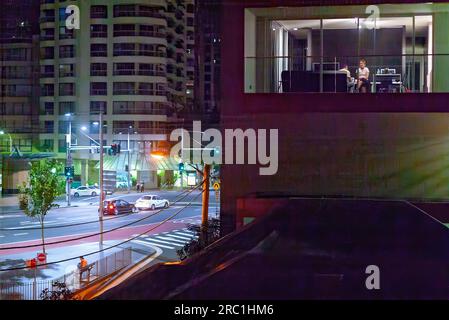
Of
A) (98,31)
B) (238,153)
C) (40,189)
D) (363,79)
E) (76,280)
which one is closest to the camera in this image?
(238,153)

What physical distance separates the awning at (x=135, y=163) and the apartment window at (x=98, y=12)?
1.94 m

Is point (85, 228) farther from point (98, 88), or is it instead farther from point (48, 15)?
point (48, 15)

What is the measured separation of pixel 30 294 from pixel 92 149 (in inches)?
98.3

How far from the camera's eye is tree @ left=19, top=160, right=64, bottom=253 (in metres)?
7.23

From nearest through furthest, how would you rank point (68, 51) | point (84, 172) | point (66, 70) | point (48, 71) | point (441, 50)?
point (441, 50) < point (68, 51) < point (66, 70) < point (48, 71) < point (84, 172)

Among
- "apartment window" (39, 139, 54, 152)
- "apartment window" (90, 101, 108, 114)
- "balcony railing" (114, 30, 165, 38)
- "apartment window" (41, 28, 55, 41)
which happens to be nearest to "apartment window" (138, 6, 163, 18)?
"balcony railing" (114, 30, 165, 38)

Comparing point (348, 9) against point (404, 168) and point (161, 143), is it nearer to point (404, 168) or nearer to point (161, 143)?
point (404, 168)

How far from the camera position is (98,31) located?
618 cm

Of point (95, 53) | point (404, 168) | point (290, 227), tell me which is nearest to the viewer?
point (290, 227)

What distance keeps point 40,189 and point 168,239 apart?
2294 mm

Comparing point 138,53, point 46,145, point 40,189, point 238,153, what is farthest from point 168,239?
point 238,153

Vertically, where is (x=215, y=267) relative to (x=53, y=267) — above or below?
above
